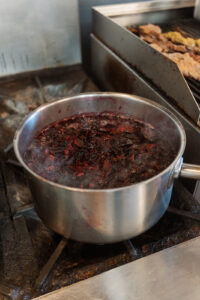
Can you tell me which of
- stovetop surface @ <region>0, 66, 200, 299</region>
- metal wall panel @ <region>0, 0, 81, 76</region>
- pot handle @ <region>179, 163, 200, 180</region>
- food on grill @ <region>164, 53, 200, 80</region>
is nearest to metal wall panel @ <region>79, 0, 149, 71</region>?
metal wall panel @ <region>0, 0, 81, 76</region>

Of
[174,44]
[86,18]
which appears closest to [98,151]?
[174,44]

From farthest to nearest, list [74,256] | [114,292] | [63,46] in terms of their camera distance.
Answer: [63,46], [74,256], [114,292]

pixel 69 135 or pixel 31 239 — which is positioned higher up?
pixel 69 135

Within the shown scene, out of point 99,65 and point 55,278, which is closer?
point 55,278

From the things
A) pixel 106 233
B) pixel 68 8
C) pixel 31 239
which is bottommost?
pixel 31 239

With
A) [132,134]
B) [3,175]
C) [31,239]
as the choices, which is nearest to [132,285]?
[31,239]

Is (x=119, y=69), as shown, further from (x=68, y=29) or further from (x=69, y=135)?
Answer: (x=69, y=135)

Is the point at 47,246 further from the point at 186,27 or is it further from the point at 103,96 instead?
the point at 186,27

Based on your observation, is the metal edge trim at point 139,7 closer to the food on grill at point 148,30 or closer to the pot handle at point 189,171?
the food on grill at point 148,30

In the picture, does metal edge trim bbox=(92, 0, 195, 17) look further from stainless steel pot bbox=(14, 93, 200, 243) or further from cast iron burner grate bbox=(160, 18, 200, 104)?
stainless steel pot bbox=(14, 93, 200, 243)

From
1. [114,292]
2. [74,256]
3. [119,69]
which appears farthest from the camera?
[119,69]
